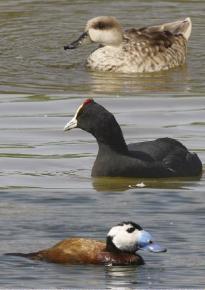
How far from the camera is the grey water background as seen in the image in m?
13.9

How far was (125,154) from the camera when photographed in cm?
1839

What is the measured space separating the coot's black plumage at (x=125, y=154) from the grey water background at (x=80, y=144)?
172 mm

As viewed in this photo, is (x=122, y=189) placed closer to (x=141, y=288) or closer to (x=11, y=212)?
(x=11, y=212)

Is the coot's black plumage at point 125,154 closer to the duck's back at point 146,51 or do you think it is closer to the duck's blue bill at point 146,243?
the duck's blue bill at point 146,243

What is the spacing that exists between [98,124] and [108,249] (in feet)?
15.1

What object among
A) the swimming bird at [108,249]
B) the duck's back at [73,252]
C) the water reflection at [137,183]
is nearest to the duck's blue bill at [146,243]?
the swimming bird at [108,249]

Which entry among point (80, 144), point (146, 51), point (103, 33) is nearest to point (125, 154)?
point (80, 144)

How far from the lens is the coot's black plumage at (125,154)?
18.2m

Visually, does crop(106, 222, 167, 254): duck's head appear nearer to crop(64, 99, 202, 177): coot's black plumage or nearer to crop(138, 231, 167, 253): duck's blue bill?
crop(138, 231, 167, 253): duck's blue bill

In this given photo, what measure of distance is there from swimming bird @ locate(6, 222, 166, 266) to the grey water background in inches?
3.9

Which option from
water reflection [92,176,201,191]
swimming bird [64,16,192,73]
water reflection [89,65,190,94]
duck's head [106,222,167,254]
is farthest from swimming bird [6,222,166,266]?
swimming bird [64,16,192,73]

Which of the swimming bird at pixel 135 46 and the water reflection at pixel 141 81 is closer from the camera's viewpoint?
the water reflection at pixel 141 81

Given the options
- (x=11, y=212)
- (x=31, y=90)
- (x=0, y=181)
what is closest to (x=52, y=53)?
(x=31, y=90)

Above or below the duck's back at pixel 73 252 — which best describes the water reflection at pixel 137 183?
below
